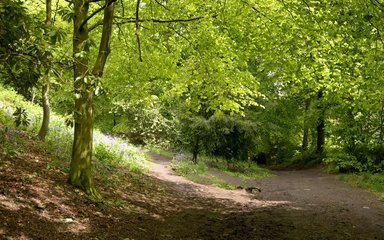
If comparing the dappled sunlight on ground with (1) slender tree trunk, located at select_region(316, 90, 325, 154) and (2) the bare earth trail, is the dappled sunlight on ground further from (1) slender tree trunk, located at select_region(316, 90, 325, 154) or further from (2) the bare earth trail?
(1) slender tree trunk, located at select_region(316, 90, 325, 154)

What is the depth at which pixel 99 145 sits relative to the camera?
1350 centimetres

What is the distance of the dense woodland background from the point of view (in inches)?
152

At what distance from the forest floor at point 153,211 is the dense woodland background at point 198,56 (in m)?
1.01

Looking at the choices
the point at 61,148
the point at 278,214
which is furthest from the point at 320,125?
the point at 61,148

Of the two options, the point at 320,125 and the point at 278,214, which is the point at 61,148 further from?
A: the point at 320,125

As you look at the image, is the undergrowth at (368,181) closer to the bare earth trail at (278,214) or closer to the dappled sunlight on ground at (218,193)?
the bare earth trail at (278,214)

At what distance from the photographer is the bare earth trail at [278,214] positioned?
7570 mm

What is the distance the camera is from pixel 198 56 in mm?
10578

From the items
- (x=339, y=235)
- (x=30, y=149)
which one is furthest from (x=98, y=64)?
(x=339, y=235)

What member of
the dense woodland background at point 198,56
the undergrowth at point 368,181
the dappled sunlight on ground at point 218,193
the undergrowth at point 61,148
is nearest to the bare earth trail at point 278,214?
the dappled sunlight on ground at point 218,193

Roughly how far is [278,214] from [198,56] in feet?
17.4

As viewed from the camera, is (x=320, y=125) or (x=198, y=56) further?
(x=320, y=125)

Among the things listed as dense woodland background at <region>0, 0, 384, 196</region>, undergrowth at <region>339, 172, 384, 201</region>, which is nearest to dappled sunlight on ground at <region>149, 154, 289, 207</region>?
dense woodland background at <region>0, 0, 384, 196</region>

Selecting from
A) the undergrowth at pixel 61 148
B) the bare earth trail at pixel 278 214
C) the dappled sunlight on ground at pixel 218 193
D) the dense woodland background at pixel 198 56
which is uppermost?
→ the dense woodland background at pixel 198 56
